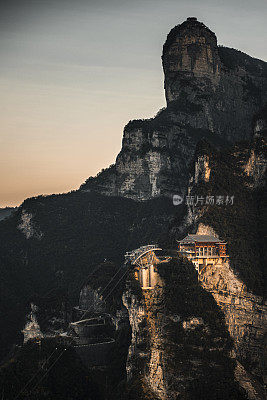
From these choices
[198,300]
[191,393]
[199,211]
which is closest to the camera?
[191,393]

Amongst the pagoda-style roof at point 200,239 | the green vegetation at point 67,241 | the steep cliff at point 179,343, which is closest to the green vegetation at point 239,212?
the pagoda-style roof at point 200,239

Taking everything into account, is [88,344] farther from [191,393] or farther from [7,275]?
[7,275]

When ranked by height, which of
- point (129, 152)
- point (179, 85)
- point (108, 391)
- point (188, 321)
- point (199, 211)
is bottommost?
point (108, 391)

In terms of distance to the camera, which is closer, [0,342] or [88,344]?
[88,344]

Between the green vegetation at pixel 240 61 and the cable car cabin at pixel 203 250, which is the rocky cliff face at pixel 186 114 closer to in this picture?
the green vegetation at pixel 240 61

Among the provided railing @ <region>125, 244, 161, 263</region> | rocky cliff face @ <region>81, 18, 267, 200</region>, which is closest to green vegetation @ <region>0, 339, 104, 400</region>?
railing @ <region>125, 244, 161, 263</region>

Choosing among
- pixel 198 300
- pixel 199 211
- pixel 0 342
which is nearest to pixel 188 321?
pixel 198 300

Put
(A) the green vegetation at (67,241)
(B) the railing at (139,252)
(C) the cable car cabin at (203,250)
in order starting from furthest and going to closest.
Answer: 1. (A) the green vegetation at (67,241)
2. (B) the railing at (139,252)
3. (C) the cable car cabin at (203,250)

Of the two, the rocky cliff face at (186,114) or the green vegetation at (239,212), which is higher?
the rocky cliff face at (186,114)
